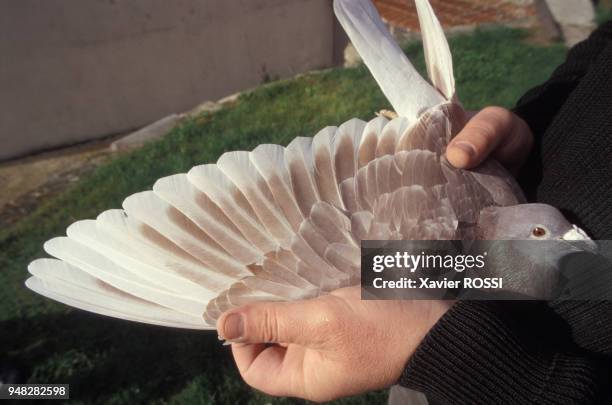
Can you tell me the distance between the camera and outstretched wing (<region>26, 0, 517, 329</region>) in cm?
153

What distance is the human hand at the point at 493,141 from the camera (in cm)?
164

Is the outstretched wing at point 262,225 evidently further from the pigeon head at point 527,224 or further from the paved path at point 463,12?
the paved path at point 463,12

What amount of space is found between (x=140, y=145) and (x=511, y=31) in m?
4.87

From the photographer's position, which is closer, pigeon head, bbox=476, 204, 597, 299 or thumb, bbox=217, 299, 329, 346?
thumb, bbox=217, 299, 329, 346

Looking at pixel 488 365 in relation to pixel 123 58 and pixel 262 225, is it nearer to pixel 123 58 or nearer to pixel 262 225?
pixel 262 225

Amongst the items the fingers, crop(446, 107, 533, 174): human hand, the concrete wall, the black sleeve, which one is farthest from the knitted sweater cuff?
the concrete wall

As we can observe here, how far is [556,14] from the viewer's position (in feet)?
24.3

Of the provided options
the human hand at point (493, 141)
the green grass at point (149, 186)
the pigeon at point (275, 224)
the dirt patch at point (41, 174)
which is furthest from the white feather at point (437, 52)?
the dirt patch at point (41, 174)

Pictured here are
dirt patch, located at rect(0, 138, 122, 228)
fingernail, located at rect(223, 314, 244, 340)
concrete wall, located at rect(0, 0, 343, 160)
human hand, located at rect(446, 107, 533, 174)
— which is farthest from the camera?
concrete wall, located at rect(0, 0, 343, 160)

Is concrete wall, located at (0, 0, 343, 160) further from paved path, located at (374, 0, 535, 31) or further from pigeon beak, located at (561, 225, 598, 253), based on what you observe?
pigeon beak, located at (561, 225, 598, 253)

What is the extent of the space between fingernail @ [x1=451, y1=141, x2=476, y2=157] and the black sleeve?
430 mm

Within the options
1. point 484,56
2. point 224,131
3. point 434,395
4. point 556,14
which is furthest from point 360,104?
point 556,14

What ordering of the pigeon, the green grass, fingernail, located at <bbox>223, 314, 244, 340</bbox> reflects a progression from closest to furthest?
fingernail, located at <bbox>223, 314, 244, 340</bbox> < the pigeon < the green grass

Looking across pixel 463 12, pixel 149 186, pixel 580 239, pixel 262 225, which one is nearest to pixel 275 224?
pixel 262 225
